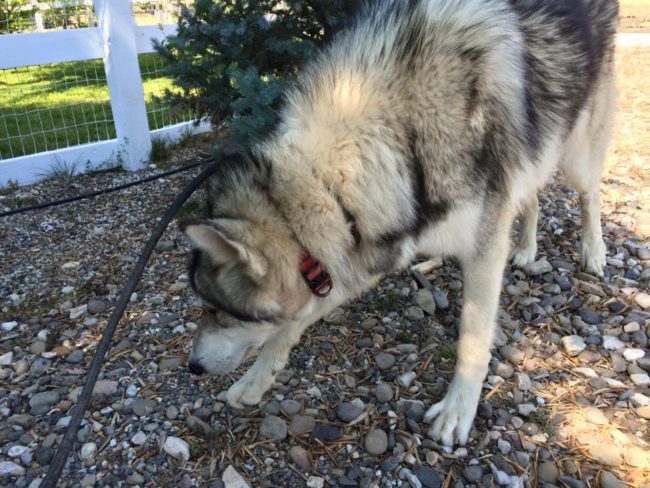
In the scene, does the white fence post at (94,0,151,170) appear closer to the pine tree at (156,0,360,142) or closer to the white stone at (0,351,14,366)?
the pine tree at (156,0,360,142)

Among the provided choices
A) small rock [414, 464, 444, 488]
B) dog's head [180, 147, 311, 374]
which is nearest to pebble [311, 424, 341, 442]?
small rock [414, 464, 444, 488]

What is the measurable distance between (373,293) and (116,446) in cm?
170

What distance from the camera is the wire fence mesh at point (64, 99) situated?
5594 mm

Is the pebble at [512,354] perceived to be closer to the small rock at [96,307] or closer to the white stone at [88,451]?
the white stone at [88,451]

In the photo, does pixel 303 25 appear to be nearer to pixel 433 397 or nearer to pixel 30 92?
pixel 433 397

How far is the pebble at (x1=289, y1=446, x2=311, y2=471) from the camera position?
2268 mm

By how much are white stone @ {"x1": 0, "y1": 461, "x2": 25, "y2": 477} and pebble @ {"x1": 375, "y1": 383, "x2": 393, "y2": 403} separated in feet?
5.15

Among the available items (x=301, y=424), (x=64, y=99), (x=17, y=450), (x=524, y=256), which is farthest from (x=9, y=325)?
(x=64, y=99)

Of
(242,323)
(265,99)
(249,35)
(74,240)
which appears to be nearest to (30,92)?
(74,240)

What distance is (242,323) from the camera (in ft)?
7.02

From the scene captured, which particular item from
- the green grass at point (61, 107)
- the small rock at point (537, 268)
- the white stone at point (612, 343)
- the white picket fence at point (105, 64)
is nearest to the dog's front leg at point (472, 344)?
the white stone at point (612, 343)

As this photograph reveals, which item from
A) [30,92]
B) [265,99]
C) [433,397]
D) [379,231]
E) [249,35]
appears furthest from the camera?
[30,92]

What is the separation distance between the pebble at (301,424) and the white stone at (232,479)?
31 cm

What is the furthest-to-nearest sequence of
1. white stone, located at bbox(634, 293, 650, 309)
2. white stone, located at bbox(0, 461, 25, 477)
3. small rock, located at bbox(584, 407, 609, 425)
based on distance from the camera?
white stone, located at bbox(634, 293, 650, 309)
small rock, located at bbox(584, 407, 609, 425)
white stone, located at bbox(0, 461, 25, 477)
